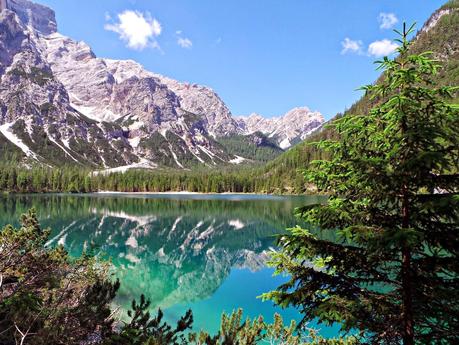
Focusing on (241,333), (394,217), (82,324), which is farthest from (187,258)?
(394,217)

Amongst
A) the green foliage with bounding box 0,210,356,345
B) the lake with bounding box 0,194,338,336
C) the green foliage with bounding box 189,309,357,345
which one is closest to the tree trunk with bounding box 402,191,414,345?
the green foliage with bounding box 189,309,357,345

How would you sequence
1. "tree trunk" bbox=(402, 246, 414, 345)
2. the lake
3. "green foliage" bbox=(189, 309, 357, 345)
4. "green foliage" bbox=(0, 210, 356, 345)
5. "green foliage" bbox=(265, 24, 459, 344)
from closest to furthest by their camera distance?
1. "green foliage" bbox=(265, 24, 459, 344)
2. "tree trunk" bbox=(402, 246, 414, 345)
3. "green foliage" bbox=(0, 210, 356, 345)
4. "green foliage" bbox=(189, 309, 357, 345)
5. the lake

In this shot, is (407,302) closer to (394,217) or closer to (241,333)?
(394,217)

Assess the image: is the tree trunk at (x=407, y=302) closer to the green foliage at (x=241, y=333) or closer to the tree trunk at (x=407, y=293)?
the tree trunk at (x=407, y=293)

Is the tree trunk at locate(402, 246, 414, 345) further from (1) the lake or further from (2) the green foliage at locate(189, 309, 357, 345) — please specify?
(1) the lake

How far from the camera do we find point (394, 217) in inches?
292

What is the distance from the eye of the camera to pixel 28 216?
71.4 ft

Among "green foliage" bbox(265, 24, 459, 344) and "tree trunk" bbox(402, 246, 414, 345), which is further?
"tree trunk" bbox(402, 246, 414, 345)

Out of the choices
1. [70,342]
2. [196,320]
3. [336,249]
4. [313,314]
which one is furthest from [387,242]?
[196,320]

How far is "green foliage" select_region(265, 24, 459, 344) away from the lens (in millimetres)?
6590

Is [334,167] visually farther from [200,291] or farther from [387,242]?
[200,291]

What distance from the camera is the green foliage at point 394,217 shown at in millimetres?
6590

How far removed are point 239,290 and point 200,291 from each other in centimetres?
364

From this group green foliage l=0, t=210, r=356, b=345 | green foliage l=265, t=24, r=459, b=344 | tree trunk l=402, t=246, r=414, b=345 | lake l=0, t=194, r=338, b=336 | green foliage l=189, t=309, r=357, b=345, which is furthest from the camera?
lake l=0, t=194, r=338, b=336
